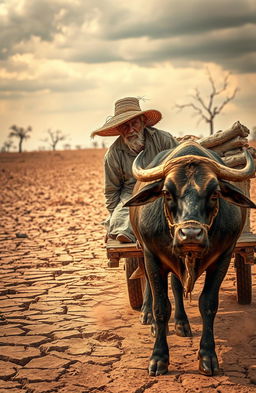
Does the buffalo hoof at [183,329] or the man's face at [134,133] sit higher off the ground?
the man's face at [134,133]

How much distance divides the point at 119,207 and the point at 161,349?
2.04 meters

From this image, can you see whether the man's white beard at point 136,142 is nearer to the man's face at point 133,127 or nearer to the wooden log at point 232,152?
the man's face at point 133,127

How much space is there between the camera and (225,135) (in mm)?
5738

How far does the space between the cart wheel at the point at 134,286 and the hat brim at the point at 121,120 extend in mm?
1357

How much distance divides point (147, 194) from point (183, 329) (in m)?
1.56

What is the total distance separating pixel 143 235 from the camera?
4156 mm

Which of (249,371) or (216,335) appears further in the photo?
(216,335)

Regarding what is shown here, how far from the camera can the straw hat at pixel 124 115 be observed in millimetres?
5773

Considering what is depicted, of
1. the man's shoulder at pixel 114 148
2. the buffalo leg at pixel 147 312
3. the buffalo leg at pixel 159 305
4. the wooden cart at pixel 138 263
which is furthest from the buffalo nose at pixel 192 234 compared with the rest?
the man's shoulder at pixel 114 148

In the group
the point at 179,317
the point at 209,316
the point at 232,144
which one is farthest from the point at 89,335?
the point at 232,144

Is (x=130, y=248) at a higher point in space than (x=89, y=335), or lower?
higher

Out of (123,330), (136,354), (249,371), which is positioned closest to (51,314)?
(123,330)

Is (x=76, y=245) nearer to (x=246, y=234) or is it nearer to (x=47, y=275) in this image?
(x=47, y=275)

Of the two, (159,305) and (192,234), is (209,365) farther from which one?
(192,234)
